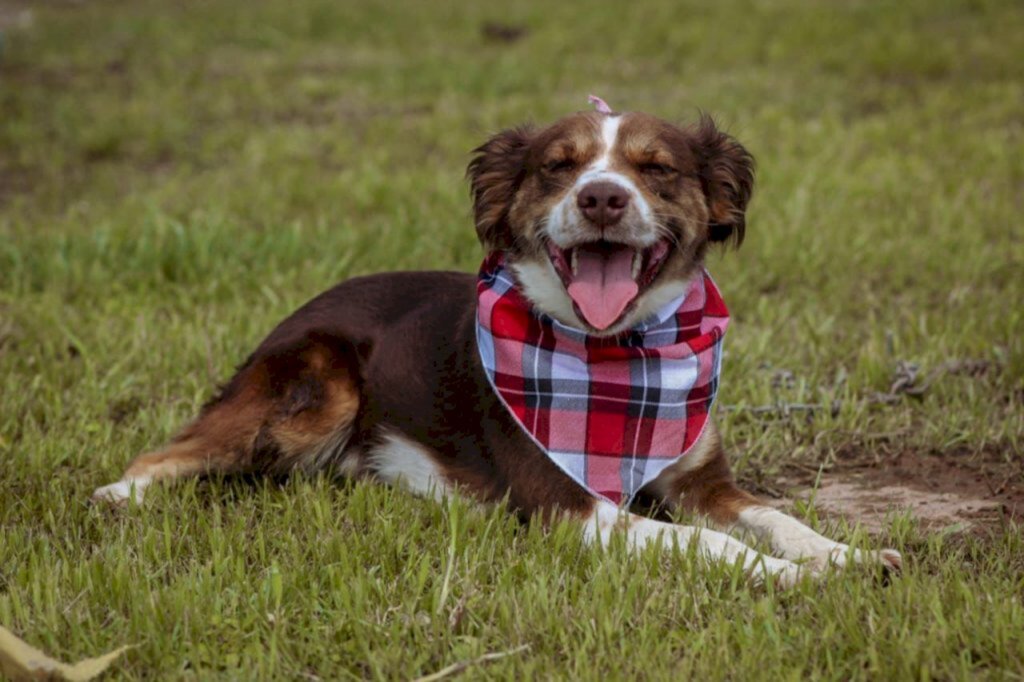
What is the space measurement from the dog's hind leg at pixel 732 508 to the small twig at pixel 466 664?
851 mm

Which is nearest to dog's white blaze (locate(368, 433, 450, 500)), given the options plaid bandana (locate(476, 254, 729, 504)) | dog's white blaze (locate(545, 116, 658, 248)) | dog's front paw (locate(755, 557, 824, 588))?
plaid bandana (locate(476, 254, 729, 504))

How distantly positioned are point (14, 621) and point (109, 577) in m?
0.24

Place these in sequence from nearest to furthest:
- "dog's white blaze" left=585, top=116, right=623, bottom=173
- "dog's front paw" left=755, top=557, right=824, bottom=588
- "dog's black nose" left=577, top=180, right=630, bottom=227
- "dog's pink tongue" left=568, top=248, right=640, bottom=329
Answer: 1. "dog's front paw" left=755, top=557, right=824, bottom=588
2. "dog's black nose" left=577, top=180, right=630, bottom=227
3. "dog's pink tongue" left=568, top=248, right=640, bottom=329
4. "dog's white blaze" left=585, top=116, right=623, bottom=173

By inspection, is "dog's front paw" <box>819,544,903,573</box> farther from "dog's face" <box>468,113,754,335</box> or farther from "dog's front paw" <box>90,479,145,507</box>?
"dog's front paw" <box>90,479,145,507</box>

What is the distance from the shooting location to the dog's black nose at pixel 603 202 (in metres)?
3.52

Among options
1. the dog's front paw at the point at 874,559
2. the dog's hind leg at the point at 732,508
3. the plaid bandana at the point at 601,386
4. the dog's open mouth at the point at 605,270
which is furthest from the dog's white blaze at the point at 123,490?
the dog's front paw at the point at 874,559

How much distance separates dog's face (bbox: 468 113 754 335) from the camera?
361 centimetres

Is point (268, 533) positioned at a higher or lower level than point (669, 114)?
lower

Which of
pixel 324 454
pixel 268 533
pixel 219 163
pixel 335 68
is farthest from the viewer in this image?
pixel 335 68

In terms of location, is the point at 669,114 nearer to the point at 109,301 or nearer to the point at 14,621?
the point at 109,301

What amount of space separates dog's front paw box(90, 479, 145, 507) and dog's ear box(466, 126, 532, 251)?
1257 mm

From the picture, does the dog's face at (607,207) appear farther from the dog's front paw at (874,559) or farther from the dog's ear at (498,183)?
the dog's front paw at (874,559)

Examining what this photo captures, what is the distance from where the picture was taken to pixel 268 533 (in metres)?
3.60

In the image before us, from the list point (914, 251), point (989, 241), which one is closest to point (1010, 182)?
point (989, 241)
